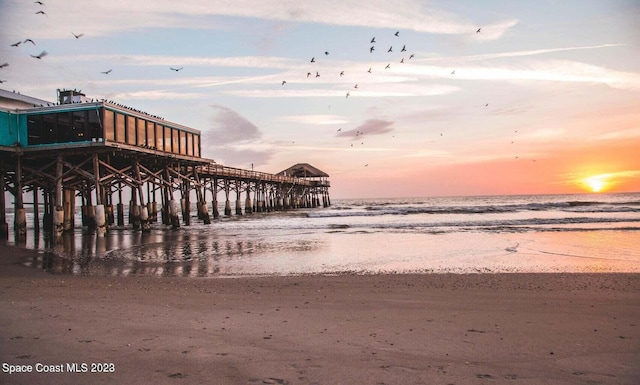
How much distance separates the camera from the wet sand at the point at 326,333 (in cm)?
383

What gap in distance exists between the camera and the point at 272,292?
7.77m

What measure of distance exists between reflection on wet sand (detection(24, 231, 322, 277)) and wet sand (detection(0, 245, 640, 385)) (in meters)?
2.82

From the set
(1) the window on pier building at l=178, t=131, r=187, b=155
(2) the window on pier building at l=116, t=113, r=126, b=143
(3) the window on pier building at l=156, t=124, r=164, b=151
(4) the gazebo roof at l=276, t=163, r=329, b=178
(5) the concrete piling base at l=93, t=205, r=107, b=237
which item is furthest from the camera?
(4) the gazebo roof at l=276, t=163, r=329, b=178

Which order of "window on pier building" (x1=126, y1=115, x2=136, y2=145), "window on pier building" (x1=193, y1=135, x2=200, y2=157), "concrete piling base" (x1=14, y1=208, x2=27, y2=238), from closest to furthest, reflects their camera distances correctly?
"concrete piling base" (x1=14, y1=208, x2=27, y2=238) < "window on pier building" (x1=126, y1=115, x2=136, y2=145) < "window on pier building" (x1=193, y1=135, x2=200, y2=157)

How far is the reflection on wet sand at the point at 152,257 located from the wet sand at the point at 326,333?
282 cm

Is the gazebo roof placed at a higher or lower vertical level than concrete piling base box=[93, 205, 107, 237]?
higher

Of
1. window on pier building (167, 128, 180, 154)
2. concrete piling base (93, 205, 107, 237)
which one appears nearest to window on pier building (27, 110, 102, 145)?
concrete piling base (93, 205, 107, 237)

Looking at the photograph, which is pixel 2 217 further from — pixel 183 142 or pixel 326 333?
pixel 326 333

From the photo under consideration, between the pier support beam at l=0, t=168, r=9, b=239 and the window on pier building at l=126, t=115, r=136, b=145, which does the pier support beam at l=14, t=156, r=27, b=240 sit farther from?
the window on pier building at l=126, t=115, r=136, b=145

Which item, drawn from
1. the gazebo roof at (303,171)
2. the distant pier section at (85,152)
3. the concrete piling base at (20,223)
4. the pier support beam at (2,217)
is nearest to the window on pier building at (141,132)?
the distant pier section at (85,152)

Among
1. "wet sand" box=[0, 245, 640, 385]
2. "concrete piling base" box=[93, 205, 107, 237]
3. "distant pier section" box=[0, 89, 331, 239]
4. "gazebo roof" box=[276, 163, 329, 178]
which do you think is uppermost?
"gazebo roof" box=[276, 163, 329, 178]

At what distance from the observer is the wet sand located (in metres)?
3.83

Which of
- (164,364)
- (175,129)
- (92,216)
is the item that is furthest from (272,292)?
(92,216)

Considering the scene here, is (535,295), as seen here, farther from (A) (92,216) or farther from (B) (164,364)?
(A) (92,216)
